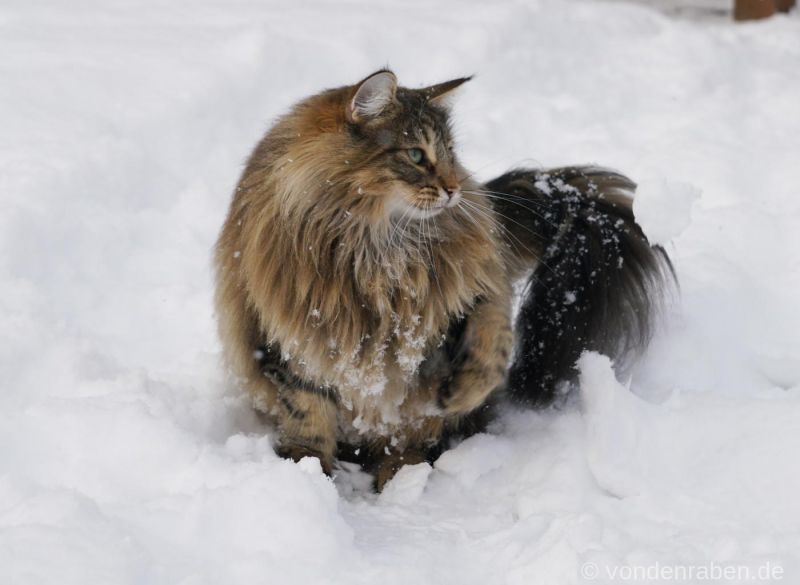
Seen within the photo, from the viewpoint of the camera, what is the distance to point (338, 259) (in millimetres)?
2389

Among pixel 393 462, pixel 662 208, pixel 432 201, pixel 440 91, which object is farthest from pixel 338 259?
pixel 662 208

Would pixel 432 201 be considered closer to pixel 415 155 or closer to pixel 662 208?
pixel 415 155

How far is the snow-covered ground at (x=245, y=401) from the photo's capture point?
199 cm

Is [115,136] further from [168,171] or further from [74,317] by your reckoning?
[74,317]

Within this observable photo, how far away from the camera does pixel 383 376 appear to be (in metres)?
2.51

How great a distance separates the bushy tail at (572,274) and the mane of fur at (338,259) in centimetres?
24

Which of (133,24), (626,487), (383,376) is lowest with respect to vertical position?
(626,487)

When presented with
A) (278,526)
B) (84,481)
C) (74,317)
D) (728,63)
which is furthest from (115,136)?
(728,63)

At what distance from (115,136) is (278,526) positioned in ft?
7.54

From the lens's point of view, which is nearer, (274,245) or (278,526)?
(278,526)

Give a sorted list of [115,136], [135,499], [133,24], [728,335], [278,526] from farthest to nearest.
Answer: [133,24] < [115,136] < [728,335] < [135,499] < [278,526]

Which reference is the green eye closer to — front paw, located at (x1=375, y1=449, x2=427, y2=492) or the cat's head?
the cat's head

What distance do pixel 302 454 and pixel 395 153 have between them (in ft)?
2.83

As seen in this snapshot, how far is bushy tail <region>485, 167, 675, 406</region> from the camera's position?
8.84 feet
